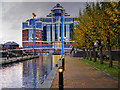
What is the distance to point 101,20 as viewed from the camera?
17828 mm

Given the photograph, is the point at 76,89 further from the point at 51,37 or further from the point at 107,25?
the point at 51,37

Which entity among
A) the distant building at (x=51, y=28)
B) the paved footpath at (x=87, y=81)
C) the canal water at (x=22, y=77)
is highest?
the distant building at (x=51, y=28)

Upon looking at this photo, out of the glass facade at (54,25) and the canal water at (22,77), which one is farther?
the glass facade at (54,25)

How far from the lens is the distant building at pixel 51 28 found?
14750 cm

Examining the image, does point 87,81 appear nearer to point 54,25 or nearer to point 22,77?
point 22,77

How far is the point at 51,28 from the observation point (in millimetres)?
151500

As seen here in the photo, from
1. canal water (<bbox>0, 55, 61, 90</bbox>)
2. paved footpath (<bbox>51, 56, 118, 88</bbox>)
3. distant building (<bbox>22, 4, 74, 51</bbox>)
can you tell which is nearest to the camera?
paved footpath (<bbox>51, 56, 118, 88</bbox>)

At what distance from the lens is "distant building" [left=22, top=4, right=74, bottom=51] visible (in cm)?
14750

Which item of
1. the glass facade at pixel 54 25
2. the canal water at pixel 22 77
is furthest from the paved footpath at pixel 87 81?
the glass facade at pixel 54 25

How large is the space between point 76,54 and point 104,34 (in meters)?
32.5

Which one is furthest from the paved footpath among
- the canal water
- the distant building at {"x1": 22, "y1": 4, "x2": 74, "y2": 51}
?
the distant building at {"x1": 22, "y1": 4, "x2": 74, "y2": 51}

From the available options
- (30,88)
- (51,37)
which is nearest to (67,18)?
(51,37)

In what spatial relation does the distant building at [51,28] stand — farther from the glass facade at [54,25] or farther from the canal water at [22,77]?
the canal water at [22,77]

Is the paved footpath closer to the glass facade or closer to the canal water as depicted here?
the canal water
